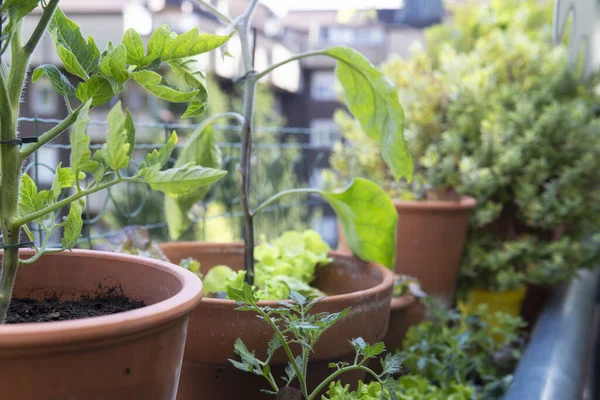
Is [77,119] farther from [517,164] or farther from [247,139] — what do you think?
[517,164]

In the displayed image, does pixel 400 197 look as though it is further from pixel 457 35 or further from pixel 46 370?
pixel 46 370

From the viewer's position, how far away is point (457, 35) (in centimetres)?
274

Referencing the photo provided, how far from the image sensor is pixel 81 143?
573 millimetres

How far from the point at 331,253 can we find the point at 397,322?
28 cm

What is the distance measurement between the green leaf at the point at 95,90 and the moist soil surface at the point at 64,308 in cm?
25

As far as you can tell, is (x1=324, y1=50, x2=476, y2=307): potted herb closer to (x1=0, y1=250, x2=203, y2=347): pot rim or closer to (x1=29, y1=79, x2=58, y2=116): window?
(x1=0, y1=250, x2=203, y2=347): pot rim

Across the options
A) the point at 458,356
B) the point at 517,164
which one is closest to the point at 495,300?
the point at 517,164

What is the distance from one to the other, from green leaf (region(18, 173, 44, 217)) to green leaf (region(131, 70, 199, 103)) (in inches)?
7.0

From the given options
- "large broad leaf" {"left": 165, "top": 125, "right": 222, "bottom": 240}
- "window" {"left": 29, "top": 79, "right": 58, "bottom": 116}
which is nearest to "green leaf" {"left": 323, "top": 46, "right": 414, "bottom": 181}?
"large broad leaf" {"left": 165, "top": 125, "right": 222, "bottom": 240}

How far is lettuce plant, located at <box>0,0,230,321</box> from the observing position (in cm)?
58

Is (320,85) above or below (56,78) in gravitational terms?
above

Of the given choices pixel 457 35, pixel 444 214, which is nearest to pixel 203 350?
pixel 444 214

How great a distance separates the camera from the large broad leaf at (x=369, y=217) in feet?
3.76

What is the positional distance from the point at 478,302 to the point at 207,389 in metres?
1.58
